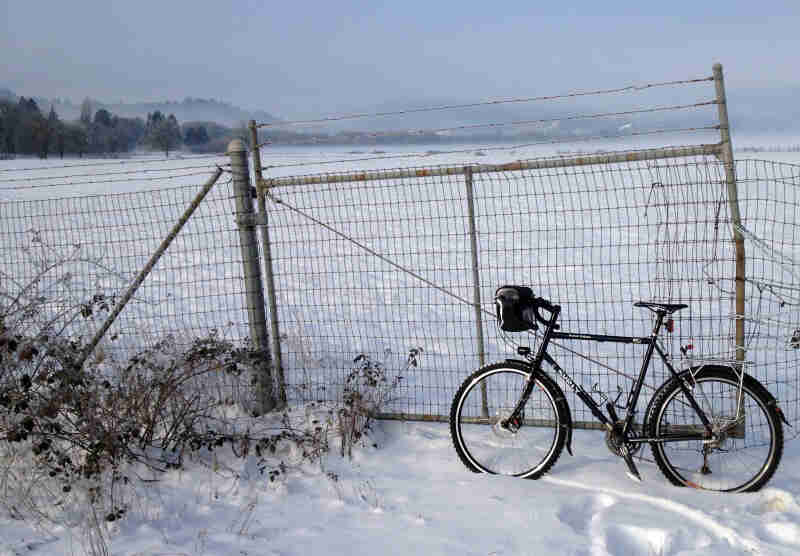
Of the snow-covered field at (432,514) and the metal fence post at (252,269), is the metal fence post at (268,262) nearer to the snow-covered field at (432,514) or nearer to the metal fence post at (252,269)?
the metal fence post at (252,269)

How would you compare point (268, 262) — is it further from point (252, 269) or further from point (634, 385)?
point (634, 385)

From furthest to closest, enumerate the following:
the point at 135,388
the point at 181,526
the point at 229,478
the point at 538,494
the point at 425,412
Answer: the point at 425,412 < the point at 135,388 < the point at 229,478 < the point at 538,494 < the point at 181,526

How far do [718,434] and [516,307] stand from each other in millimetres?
1401

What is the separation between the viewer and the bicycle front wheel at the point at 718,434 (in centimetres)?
403

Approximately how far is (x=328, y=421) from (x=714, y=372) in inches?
100

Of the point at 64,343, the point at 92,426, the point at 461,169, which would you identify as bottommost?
the point at 92,426

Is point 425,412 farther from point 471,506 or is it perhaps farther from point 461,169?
point 461,169

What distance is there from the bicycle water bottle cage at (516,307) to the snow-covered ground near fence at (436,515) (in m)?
0.98

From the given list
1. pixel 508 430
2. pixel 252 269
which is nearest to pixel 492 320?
pixel 252 269

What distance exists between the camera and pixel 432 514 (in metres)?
3.92

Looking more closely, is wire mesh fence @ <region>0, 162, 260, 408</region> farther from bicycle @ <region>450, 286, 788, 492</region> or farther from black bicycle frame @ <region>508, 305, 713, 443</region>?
black bicycle frame @ <region>508, 305, 713, 443</region>

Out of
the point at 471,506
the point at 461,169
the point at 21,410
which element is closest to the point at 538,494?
the point at 471,506

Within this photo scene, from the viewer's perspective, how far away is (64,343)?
15.5ft

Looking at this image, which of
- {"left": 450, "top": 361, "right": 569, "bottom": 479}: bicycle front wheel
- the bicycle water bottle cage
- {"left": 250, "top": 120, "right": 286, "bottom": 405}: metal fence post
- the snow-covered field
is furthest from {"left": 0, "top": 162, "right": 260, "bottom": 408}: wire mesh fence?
the bicycle water bottle cage
